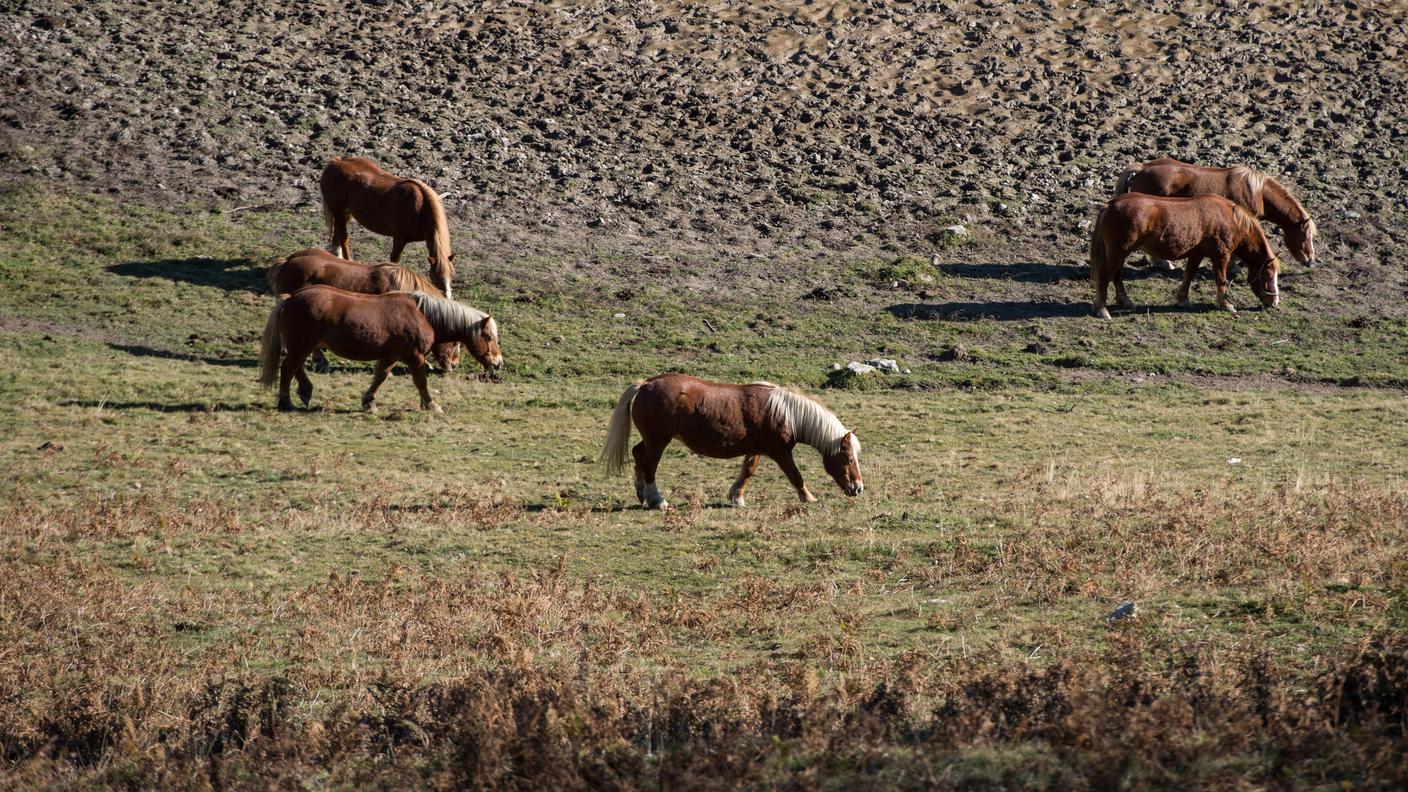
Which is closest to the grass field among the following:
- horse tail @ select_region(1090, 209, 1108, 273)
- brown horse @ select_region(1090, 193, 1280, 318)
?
brown horse @ select_region(1090, 193, 1280, 318)

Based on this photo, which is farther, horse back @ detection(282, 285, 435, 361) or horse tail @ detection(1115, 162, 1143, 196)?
horse tail @ detection(1115, 162, 1143, 196)

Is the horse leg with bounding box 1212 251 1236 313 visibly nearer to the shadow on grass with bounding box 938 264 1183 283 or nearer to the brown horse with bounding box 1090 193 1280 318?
the brown horse with bounding box 1090 193 1280 318

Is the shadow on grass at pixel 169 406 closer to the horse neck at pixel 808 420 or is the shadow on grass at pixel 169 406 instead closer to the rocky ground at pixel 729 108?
the horse neck at pixel 808 420

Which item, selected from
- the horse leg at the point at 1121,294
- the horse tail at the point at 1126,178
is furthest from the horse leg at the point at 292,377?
the horse tail at the point at 1126,178

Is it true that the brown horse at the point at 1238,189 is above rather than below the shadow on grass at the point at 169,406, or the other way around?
above

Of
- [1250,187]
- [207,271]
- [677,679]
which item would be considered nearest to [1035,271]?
[1250,187]

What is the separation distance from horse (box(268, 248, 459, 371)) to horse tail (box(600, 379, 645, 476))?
21.3ft

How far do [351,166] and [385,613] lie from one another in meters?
15.1

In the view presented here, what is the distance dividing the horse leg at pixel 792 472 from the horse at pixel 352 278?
289 inches

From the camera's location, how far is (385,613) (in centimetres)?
956

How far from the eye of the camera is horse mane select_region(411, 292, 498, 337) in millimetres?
17969

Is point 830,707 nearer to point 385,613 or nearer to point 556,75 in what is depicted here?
point 385,613

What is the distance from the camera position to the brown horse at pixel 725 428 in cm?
1312

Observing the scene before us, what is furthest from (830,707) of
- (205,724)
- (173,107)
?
(173,107)
